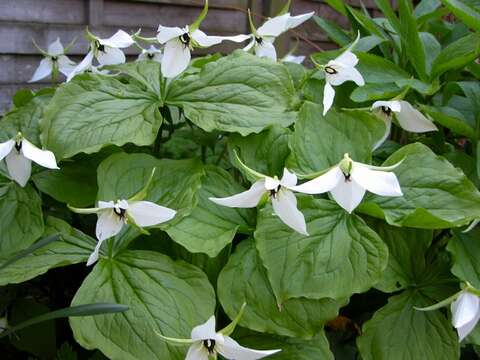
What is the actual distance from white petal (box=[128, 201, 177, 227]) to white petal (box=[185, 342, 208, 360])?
17cm

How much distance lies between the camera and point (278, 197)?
901 mm

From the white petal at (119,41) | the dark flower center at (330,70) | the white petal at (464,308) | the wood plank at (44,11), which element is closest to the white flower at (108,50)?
the white petal at (119,41)

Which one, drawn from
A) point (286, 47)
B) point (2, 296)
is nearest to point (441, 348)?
point (2, 296)

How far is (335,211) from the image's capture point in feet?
3.41

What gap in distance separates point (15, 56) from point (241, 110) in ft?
6.45

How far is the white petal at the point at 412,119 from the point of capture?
3.88ft

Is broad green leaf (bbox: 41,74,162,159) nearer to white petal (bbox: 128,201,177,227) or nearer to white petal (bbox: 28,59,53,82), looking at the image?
white petal (bbox: 128,201,177,227)

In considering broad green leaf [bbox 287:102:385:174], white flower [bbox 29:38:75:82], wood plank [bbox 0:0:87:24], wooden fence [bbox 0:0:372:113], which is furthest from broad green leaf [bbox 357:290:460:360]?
wood plank [bbox 0:0:87:24]

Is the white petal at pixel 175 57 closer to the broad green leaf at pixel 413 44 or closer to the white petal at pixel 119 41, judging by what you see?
the white petal at pixel 119 41

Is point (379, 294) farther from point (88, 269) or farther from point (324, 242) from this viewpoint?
point (88, 269)

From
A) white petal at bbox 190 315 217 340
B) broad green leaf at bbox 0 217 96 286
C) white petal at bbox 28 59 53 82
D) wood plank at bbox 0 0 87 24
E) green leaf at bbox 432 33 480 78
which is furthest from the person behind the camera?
wood plank at bbox 0 0 87 24

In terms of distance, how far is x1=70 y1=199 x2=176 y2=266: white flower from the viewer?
2.94ft

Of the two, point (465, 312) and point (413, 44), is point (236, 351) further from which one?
point (413, 44)

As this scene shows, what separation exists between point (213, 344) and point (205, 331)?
4cm
